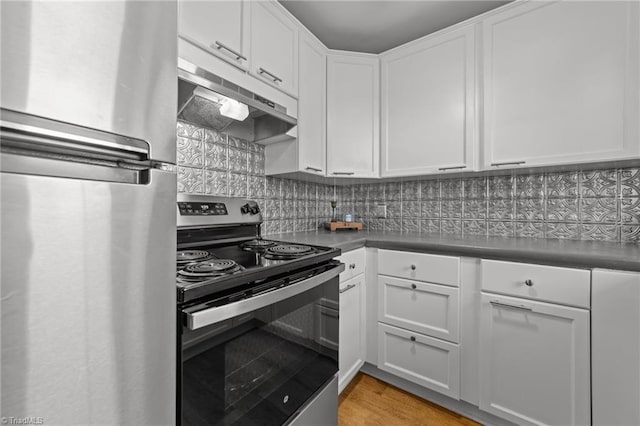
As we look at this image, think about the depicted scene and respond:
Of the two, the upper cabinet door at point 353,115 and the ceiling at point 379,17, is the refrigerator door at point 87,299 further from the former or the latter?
the ceiling at point 379,17

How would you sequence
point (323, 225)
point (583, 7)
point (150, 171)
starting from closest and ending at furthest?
1. point (150, 171)
2. point (583, 7)
3. point (323, 225)

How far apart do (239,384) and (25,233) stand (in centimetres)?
71

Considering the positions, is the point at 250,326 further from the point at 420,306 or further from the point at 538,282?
the point at 538,282

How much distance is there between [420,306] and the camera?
156 centimetres

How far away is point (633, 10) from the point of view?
1263 mm

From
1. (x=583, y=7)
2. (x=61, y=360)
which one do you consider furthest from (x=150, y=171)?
(x=583, y=7)

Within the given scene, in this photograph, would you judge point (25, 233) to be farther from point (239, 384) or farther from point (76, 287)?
point (239, 384)

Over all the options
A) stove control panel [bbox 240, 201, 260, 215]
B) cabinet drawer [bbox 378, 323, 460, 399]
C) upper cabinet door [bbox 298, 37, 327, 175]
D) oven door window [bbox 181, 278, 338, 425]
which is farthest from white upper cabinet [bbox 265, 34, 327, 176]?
cabinet drawer [bbox 378, 323, 460, 399]

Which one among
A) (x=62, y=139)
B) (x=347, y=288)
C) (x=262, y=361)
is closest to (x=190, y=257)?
(x=262, y=361)

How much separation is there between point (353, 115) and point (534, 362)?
180 cm

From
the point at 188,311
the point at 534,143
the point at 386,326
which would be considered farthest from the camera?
the point at 386,326

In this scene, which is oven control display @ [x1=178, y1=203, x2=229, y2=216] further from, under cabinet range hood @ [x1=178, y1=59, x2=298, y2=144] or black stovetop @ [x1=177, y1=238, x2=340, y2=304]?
under cabinet range hood @ [x1=178, y1=59, x2=298, y2=144]

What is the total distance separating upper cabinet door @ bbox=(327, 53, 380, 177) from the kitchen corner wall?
0.40 metres

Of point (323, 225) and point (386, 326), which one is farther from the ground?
point (323, 225)
